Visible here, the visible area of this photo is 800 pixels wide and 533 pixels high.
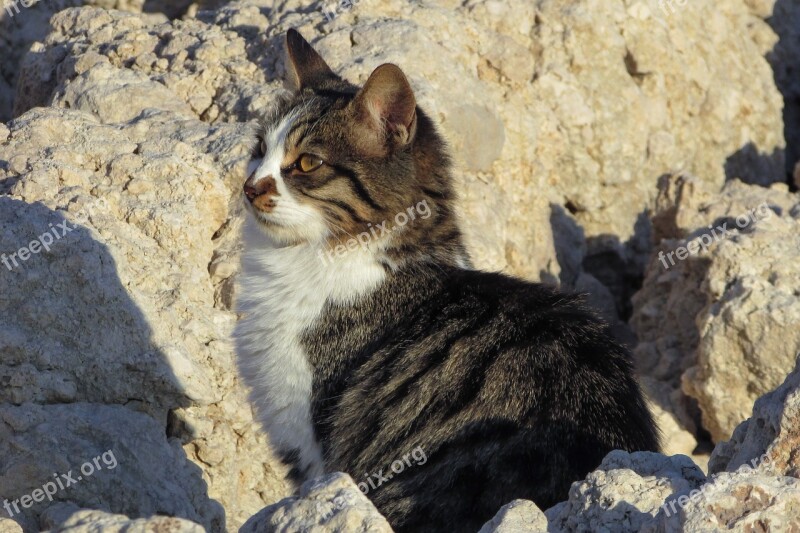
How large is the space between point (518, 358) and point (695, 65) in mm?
4811

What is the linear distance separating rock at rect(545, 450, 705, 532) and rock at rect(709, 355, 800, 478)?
19 centimetres

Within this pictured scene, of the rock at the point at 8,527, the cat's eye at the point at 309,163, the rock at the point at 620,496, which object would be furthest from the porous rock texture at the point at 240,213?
the cat's eye at the point at 309,163

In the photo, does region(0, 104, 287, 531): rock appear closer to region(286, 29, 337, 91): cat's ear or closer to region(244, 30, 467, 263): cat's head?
region(286, 29, 337, 91): cat's ear

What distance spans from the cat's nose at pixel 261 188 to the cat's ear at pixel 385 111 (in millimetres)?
426

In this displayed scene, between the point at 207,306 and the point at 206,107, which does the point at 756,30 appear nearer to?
the point at 206,107

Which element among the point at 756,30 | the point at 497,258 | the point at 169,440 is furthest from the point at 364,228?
the point at 756,30

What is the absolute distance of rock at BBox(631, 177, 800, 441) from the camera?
234 inches

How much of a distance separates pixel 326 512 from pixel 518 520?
55cm

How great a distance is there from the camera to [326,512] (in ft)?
9.79

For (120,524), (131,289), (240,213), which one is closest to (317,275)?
(131,289)

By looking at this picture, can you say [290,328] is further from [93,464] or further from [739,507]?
[739,507]

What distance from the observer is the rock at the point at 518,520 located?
305 cm

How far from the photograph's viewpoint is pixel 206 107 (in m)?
6.45

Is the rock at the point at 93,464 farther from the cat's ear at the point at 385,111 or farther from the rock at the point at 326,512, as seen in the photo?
the cat's ear at the point at 385,111
